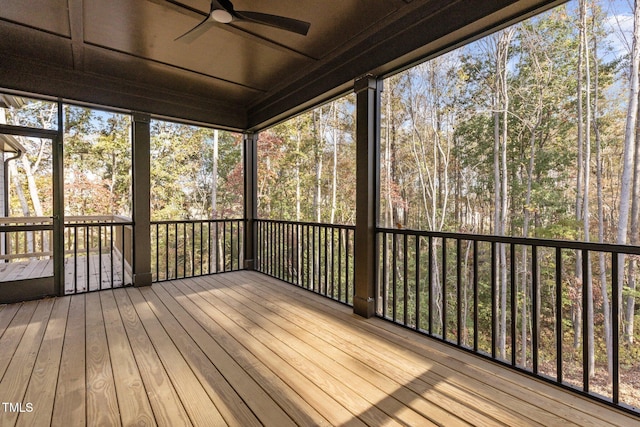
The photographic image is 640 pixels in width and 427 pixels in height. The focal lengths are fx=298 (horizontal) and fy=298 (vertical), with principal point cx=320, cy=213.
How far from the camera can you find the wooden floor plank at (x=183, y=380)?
149cm

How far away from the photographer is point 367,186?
2902mm

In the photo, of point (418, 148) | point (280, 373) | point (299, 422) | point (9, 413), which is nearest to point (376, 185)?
point (280, 373)

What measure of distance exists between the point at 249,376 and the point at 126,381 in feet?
2.40

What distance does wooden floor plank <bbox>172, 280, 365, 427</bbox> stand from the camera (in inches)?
60.1

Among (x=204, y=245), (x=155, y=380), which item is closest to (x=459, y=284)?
(x=155, y=380)

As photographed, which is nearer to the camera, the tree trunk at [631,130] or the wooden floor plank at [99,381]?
the wooden floor plank at [99,381]

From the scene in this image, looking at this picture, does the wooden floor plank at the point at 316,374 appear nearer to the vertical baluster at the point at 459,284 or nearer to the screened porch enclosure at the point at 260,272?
the screened porch enclosure at the point at 260,272

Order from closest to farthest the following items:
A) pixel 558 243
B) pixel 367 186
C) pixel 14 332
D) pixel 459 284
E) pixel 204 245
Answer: pixel 558 243 → pixel 459 284 → pixel 14 332 → pixel 367 186 → pixel 204 245

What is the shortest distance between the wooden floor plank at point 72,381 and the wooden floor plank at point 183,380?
43 cm

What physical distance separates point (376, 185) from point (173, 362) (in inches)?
87.5

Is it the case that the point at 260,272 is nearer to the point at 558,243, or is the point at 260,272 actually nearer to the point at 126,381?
the point at 126,381

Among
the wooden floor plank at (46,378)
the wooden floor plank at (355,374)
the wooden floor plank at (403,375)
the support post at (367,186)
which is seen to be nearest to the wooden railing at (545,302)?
the support post at (367,186)

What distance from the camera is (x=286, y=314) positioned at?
9.80 ft

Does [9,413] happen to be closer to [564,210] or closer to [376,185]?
[376,185]
